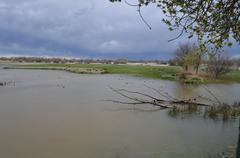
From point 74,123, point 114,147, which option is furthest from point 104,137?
point 74,123

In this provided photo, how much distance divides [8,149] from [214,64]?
4101 cm

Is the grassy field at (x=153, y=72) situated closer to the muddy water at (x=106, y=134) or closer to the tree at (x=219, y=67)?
the tree at (x=219, y=67)

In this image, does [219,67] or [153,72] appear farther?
[153,72]

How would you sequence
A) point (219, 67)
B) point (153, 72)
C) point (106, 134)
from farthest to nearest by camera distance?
point (153, 72), point (219, 67), point (106, 134)

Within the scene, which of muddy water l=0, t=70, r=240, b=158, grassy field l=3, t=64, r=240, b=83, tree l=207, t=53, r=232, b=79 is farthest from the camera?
tree l=207, t=53, r=232, b=79

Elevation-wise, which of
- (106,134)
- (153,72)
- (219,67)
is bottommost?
(106,134)

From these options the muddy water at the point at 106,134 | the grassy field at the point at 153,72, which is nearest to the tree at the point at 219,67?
the grassy field at the point at 153,72

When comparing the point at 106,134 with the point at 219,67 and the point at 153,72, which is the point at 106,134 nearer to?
the point at 219,67

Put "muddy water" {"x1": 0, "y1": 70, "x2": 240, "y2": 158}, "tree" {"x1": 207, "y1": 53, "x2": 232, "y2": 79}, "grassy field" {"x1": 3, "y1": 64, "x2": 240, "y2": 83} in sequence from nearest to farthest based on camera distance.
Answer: "muddy water" {"x1": 0, "y1": 70, "x2": 240, "y2": 158}
"grassy field" {"x1": 3, "y1": 64, "x2": 240, "y2": 83}
"tree" {"x1": 207, "y1": 53, "x2": 232, "y2": 79}

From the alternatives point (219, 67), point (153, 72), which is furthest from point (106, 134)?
point (153, 72)

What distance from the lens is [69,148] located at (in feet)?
28.8

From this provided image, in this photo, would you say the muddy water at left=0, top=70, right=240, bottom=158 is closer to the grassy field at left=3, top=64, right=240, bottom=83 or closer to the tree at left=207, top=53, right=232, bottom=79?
the grassy field at left=3, top=64, right=240, bottom=83

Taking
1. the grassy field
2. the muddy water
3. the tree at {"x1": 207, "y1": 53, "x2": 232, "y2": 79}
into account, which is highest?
the tree at {"x1": 207, "y1": 53, "x2": 232, "y2": 79}

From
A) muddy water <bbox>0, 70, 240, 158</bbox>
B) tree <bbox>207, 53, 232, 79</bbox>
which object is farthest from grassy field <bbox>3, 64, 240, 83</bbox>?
muddy water <bbox>0, 70, 240, 158</bbox>
